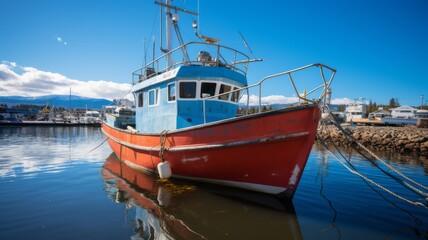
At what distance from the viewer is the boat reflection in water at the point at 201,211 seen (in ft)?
14.4

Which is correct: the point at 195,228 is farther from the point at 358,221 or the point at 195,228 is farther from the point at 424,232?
the point at 424,232

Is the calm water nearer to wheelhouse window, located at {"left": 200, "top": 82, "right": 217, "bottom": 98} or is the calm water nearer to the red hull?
the red hull

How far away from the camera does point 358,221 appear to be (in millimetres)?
4906

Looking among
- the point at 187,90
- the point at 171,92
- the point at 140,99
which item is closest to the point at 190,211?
the point at 187,90

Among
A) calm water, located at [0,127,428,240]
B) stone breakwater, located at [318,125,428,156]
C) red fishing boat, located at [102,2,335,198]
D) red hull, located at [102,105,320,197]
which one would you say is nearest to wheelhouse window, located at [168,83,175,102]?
red fishing boat, located at [102,2,335,198]

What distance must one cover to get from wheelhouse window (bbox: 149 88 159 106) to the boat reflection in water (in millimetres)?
3019

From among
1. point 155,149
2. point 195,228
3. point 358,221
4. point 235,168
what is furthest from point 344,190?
point 155,149

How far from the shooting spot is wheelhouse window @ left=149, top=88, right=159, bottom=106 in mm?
8934

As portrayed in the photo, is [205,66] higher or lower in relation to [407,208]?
higher

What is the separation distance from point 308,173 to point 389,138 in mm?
13581

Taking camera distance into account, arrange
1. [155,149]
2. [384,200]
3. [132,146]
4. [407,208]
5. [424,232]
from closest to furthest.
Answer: [424,232], [407,208], [384,200], [155,149], [132,146]

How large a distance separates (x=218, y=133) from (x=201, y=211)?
1.85m

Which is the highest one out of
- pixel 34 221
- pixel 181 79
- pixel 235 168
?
pixel 181 79

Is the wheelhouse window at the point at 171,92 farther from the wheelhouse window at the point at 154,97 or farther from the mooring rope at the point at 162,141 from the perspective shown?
the mooring rope at the point at 162,141
